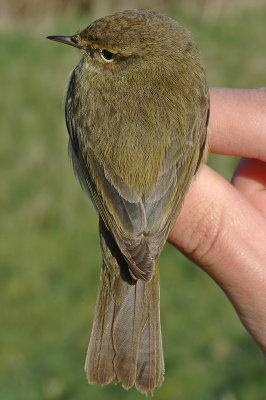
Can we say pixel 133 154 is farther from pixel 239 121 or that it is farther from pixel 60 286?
pixel 60 286

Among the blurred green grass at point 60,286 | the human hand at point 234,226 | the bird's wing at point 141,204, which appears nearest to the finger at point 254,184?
the human hand at point 234,226

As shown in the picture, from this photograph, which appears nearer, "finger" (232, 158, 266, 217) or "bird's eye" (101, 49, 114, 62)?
"bird's eye" (101, 49, 114, 62)

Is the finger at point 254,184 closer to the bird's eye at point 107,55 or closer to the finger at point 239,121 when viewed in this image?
the finger at point 239,121

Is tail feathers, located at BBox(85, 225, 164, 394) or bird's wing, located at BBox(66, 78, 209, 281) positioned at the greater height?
bird's wing, located at BBox(66, 78, 209, 281)

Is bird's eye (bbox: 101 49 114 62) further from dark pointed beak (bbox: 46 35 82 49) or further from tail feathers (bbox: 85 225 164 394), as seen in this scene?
tail feathers (bbox: 85 225 164 394)

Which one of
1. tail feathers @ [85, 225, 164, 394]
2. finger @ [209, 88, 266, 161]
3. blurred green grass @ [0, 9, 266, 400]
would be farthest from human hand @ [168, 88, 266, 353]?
blurred green grass @ [0, 9, 266, 400]

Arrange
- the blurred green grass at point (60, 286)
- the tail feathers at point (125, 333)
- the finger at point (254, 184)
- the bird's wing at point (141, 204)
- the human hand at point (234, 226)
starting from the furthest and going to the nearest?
the blurred green grass at point (60, 286)
the finger at point (254, 184)
the human hand at point (234, 226)
the tail feathers at point (125, 333)
the bird's wing at point (141, 204)

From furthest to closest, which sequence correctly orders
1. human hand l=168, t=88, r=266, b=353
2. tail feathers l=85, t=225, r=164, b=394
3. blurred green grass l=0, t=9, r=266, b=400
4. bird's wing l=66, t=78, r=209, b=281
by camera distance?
blurred green grass l=0, t=9, r=266, b=400 < human hand l=168, t=88, r=266, b=353 < tail feathers l=85, t=225, r=164, b=394 < bird's wing l=66, t=78, r=209, b=281
